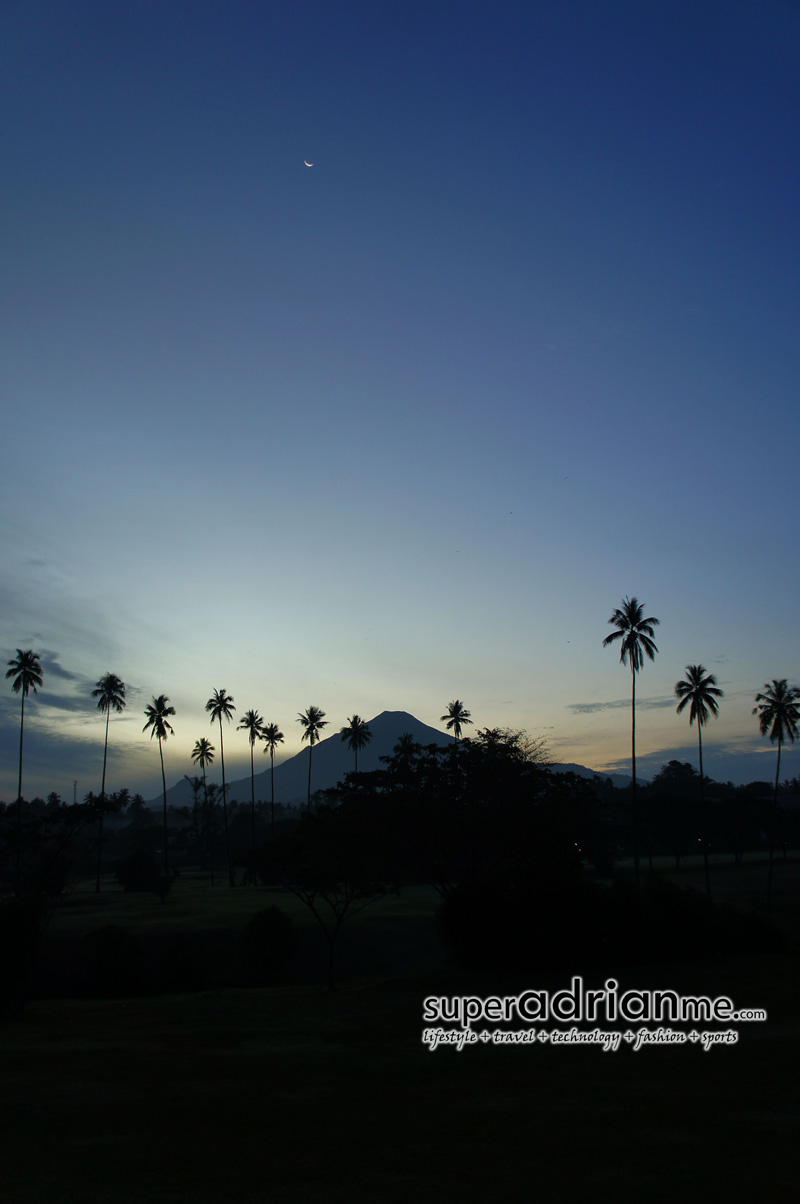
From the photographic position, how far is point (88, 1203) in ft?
35.4

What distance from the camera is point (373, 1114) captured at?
15422 millimetres

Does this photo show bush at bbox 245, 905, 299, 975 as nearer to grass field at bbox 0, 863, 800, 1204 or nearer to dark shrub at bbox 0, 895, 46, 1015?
dark shrub at bbox 0, 895, 46, 1015

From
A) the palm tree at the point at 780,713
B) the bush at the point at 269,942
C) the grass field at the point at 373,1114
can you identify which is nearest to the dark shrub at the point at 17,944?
the grass field at the point at 373,1114

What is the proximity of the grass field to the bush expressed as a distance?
19904mm

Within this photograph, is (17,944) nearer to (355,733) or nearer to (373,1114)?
(373,1114)

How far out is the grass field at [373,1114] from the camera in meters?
11.6

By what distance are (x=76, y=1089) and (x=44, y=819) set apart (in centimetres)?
3351

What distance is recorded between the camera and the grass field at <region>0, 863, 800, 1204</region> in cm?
1156

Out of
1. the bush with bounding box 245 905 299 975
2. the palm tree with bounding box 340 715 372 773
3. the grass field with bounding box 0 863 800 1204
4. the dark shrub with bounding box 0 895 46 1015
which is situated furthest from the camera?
the palm tree with bounding box 340 715 372 773

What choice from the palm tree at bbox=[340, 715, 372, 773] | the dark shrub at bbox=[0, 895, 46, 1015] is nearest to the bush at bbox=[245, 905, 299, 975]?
the dark shrub at bbox=[0, 895, 46, 1015]

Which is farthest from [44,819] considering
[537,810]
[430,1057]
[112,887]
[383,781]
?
[112,887]

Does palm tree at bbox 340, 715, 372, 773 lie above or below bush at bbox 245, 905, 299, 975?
above

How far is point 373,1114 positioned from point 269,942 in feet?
118

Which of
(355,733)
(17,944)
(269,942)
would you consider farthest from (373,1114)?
(355,733)
